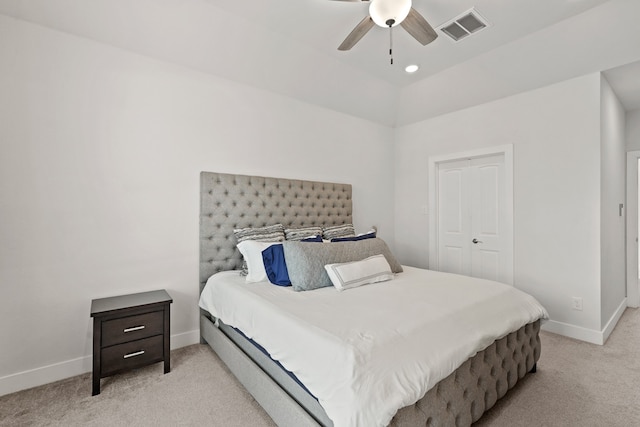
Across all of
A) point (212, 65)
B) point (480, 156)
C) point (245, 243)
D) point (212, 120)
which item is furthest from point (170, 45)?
point (480, 156)

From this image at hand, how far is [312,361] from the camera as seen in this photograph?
56.4 inches

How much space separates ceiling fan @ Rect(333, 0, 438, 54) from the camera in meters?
1.88

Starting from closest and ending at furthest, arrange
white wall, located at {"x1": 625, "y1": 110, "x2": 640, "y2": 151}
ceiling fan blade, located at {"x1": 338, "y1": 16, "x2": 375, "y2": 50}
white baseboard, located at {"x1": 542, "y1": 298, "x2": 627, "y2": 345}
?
ceiling fan blade, located at {"x1": 338, "y1": 16, "x2": 375, "y2": 50} → white baseboard, located at {"x1": 542, "y1": 298, "x2": 627, "y2": 345} → white wall, located at {"x1": 625, "y1": 110, "x2": 640, "y2": 151}

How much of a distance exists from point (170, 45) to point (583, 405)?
415cm

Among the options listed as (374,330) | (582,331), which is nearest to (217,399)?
(374,330)

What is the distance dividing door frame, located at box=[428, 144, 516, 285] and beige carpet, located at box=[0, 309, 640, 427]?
1.28m

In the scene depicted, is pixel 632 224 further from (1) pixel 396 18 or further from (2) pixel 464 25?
(1) pixel 396 18

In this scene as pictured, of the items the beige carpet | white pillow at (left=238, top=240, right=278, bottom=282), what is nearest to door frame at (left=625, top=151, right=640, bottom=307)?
the beige carpet

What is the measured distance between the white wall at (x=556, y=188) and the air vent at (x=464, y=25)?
115 cm

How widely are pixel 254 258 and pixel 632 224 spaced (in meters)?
4.80

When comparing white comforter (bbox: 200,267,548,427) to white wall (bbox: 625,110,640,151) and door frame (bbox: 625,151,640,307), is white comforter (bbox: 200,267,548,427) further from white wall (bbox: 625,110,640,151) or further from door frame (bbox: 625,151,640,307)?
white wall (bbox: 625,110,640,151)

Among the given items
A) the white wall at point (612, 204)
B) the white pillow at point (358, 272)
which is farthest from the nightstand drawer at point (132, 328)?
the white wall at point (612, 204)

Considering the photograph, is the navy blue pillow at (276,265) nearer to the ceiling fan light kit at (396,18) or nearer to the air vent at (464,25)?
the ceiling fan light kit at (396,18)

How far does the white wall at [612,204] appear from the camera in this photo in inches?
116
